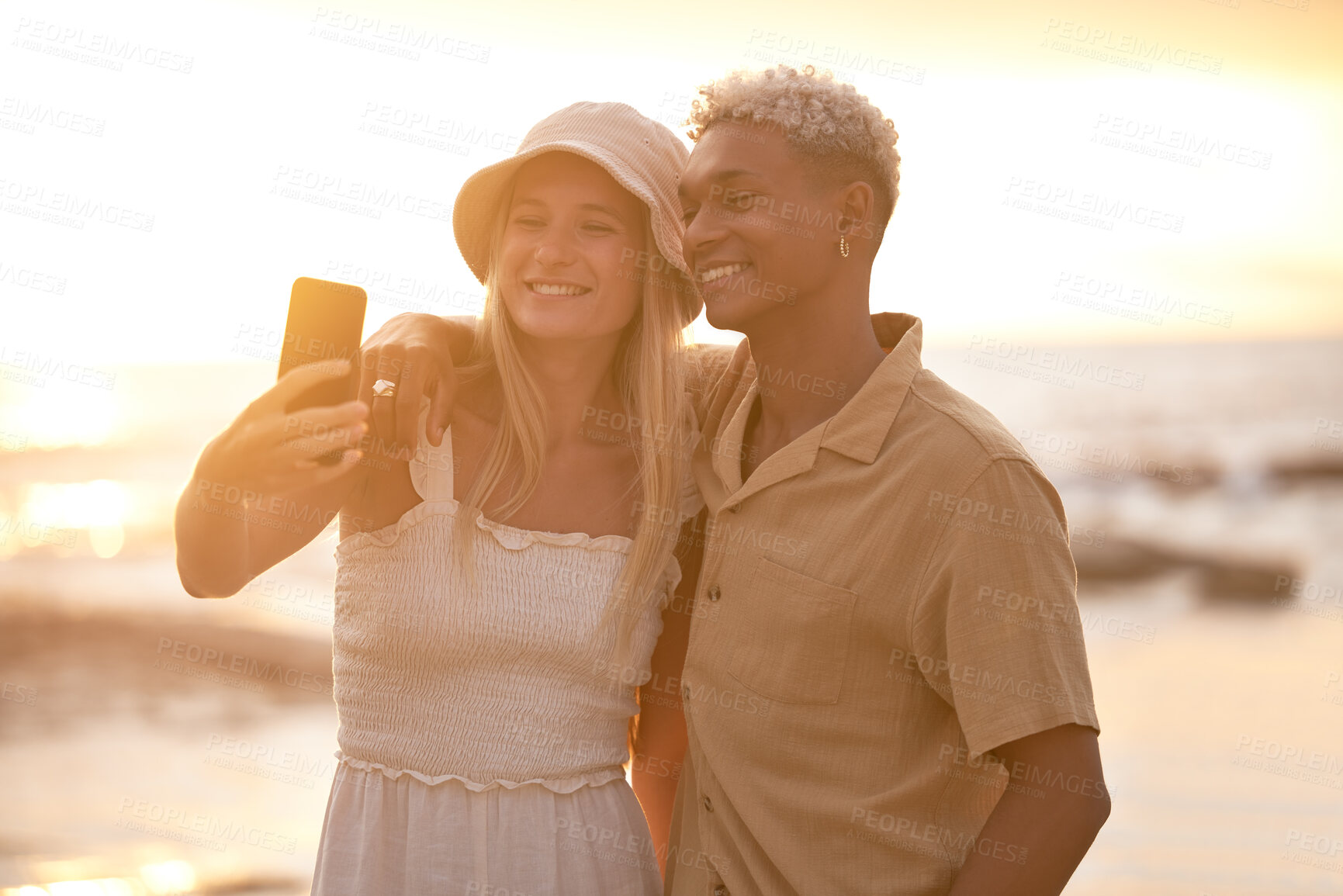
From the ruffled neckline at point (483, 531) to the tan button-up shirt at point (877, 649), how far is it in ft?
1.22

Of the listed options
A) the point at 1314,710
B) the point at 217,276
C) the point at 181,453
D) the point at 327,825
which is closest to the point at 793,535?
the point at 327,825

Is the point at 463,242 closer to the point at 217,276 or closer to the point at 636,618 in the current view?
the point at 636,618

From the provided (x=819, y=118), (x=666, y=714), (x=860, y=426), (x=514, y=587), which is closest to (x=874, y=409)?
(x=860, y=426)

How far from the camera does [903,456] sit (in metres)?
2.13

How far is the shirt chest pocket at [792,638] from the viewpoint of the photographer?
2139 millimetres

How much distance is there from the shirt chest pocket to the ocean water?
3.34 metres

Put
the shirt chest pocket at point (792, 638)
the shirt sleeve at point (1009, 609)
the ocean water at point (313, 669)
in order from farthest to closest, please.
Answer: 1. the ocean water at point (313, 669)
2. the shirt chest pocket at point (792, 638)
3. the shirt sleeve at point (1009, 609)

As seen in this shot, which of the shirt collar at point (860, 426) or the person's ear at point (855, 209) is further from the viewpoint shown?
the person's ear at point (855, 209)

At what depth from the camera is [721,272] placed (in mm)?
2469

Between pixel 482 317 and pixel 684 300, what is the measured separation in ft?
1.84

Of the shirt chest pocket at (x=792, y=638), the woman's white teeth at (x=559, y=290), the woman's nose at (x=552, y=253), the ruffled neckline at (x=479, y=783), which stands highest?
the woman's nose at (x=552, y=253)

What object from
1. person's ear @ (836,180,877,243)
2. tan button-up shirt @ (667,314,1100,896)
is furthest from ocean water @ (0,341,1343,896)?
person's ear @ (836,180,877,243)

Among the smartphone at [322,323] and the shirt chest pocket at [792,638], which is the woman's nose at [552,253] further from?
the shirt chest pocket at [792,638]

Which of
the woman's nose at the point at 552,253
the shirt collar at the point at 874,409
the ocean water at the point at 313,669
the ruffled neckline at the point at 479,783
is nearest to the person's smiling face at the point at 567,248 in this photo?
the woman's nose at the point at 552,253
